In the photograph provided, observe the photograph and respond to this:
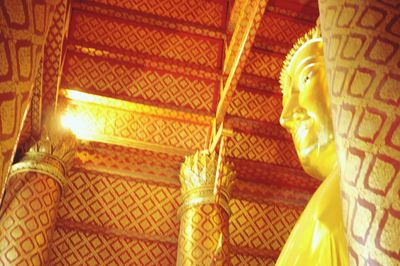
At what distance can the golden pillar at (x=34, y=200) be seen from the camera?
4.63 meters

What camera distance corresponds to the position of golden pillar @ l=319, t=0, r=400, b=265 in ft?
3.76

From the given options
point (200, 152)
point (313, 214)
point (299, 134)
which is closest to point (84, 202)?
point (200, 152)

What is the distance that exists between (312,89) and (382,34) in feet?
5.29

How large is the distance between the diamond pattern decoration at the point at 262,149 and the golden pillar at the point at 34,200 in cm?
183

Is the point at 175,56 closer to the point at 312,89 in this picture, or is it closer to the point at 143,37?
the point at 143,37

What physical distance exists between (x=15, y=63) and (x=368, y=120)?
0.83 metres

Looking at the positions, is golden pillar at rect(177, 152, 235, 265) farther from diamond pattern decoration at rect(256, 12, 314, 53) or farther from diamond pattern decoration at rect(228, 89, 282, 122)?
diamond pattern decoration at rect(256, 12, 314, 53)

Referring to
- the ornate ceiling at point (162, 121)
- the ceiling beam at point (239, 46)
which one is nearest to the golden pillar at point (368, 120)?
the ceiling beam at point (239, 46)

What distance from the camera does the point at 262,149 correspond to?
20.9ft

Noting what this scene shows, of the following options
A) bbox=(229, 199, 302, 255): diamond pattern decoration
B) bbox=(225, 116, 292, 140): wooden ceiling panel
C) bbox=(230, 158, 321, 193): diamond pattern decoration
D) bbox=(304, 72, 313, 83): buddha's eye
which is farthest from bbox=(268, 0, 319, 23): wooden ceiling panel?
bbox=(304, 72, 313, 83): buddha's eye

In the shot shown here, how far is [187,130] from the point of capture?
20.2 feet

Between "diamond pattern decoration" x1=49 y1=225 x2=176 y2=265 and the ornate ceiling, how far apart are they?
10 millimetres

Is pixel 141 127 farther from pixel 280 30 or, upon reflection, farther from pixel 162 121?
pixel 280 30

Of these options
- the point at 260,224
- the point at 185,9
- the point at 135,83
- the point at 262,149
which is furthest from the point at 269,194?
the point at 185,9
